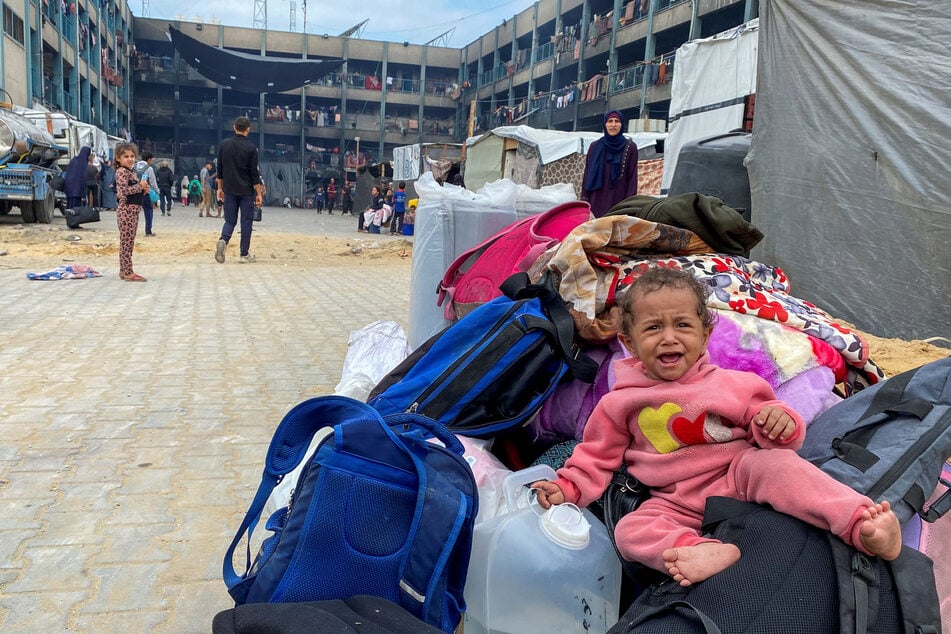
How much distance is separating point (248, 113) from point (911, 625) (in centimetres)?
4912

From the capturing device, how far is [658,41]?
99.9 feet

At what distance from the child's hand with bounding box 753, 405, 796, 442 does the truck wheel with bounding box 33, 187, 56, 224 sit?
55.9 feet

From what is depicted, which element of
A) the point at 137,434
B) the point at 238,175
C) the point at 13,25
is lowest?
the point at 137,434

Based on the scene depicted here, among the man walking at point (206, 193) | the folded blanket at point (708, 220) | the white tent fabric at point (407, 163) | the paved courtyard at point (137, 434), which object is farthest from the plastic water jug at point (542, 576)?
the white tent fabric at point (407, 163)

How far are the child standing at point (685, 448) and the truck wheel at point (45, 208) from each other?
16.7 meters

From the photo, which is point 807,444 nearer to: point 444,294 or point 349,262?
point 444,294

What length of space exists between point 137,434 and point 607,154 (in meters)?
5.77

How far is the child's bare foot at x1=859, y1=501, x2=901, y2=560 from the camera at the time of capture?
135cm

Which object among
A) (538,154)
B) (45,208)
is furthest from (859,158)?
(45,208)

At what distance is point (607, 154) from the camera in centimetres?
757

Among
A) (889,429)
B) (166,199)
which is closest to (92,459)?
(889,429)

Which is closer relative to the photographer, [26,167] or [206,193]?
[26,167]

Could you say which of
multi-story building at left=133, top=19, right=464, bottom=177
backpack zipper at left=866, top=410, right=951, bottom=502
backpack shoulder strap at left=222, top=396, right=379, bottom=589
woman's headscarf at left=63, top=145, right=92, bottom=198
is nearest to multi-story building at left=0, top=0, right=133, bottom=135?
multi-story building at left=133, top=19, right=464, bottom=177

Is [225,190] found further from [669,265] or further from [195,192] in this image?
[195,192]
